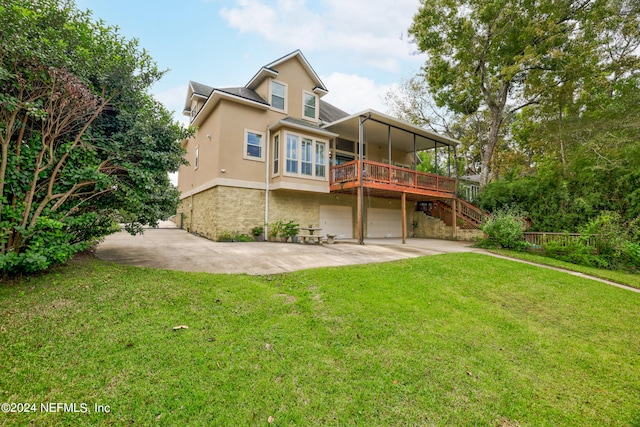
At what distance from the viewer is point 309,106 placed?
47.7ft

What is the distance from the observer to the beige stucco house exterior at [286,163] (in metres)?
11.9

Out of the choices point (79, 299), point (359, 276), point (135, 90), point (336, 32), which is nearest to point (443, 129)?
point (336, 32)

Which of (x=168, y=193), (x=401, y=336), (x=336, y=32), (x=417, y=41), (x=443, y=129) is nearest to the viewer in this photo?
(x=401, y=336)

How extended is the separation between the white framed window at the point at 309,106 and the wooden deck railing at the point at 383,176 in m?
3.23

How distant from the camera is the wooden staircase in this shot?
1520 centimetres

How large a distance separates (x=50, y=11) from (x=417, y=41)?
19177 mm

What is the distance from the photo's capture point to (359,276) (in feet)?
19.5

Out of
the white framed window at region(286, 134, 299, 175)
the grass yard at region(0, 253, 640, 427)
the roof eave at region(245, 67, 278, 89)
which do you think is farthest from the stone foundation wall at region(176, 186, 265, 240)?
the grass yard at region(0, 253, 640, 427)

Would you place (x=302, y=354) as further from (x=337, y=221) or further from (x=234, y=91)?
(x=234, y=91)

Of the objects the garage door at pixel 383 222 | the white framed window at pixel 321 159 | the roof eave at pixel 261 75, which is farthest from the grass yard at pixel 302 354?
the garage door at pixel 383 222

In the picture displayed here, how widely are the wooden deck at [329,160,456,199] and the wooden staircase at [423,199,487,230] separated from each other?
59.1 inches

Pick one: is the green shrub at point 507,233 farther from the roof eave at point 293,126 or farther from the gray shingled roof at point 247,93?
the gray shingled roof at point 247,93

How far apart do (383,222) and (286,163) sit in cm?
802

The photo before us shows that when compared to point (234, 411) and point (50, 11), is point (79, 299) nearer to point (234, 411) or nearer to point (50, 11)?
point (234, 411)
